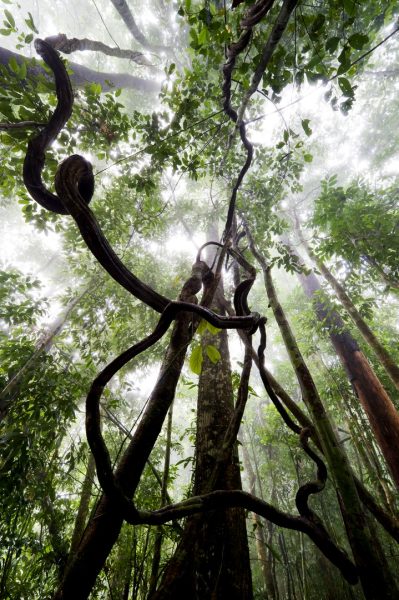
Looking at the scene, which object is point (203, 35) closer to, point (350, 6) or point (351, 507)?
point (350, 6)

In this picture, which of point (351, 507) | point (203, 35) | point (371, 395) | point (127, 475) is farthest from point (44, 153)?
point (371, 395)

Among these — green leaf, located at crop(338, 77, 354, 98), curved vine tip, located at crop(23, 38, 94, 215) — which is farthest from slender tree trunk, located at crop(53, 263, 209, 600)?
green leaf, located at crop(338, 77, 354, 98)

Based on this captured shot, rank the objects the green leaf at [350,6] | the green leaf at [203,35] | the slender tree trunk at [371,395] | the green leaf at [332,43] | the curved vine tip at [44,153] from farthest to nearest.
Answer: the slender tree trunk at [371,395] < the green leaf at [203,35] < the green leaf at [332,43] < the green leaf at [350,6] < the curved vine tip at [44,153]

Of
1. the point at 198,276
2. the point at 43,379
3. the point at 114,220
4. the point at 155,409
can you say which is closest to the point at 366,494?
the point at 155,409

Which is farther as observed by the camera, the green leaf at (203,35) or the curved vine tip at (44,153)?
the green leaf at (203,35)

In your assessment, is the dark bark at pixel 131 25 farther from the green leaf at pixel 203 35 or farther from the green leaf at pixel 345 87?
the green leaf at pixel 345 87

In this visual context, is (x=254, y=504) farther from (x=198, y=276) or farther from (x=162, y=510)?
(x=198, y=276)

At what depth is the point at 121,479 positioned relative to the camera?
91 centimetres

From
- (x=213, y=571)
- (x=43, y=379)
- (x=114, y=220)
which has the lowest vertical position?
(x=213, y=571)

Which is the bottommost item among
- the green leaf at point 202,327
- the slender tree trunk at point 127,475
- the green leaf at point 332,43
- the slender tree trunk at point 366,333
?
the slender tree trunk at point 127,475

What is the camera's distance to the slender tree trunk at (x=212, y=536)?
920mm

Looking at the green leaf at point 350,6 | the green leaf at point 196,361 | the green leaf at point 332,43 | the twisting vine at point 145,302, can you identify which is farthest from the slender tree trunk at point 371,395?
the green leaf at point 196,361

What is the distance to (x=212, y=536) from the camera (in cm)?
170

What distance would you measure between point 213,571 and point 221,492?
1.14 metres
